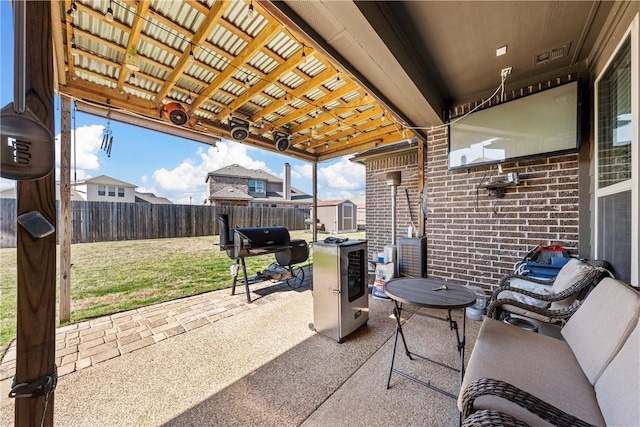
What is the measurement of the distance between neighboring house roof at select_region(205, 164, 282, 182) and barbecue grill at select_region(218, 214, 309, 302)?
44.8 ft

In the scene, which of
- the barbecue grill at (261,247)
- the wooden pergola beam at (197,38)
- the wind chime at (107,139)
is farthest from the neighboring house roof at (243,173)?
the wooden pergola beam at (197,38)

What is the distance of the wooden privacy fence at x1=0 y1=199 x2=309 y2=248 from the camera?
7664mm

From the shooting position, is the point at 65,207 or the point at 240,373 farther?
the point at 65,207

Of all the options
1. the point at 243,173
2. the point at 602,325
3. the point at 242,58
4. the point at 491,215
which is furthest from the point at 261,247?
the point at 243,173

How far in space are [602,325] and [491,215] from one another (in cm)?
222

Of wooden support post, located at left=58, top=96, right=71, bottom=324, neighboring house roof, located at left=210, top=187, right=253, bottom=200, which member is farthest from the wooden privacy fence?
wooden support post, located at left=58, top=96, right=71, bottom=324

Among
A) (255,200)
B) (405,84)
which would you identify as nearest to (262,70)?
(405,84)

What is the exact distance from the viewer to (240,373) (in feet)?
6.84

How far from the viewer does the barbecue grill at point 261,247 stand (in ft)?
12.5

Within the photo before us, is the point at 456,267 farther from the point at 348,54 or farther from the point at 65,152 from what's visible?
the point at 65,152

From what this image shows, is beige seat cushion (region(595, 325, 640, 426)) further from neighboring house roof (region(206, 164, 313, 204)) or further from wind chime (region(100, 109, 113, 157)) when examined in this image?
neighboring house roof (region(206, 164, 313, 204))

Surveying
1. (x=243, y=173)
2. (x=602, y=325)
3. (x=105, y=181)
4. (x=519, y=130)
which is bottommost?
(x=602, y=325)

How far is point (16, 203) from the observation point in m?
0.78

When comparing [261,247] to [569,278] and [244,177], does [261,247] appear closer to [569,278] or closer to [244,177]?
[569,278]
